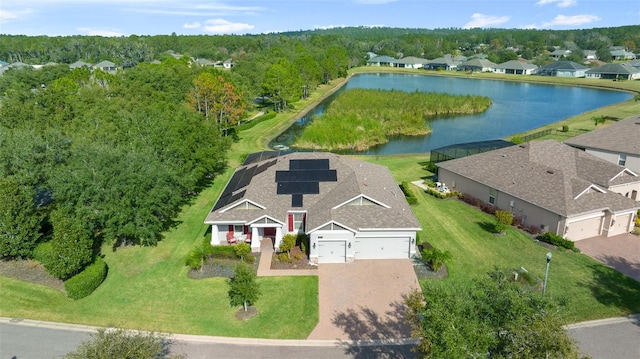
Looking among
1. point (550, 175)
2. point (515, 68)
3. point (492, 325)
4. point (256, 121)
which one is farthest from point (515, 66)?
point (492, 325)

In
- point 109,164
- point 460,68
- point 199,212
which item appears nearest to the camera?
point 109,164

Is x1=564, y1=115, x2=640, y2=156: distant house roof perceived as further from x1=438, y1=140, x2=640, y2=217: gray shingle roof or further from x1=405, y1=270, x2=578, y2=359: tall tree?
x1=405, y1=270, x2=578, y2=359: tall tree

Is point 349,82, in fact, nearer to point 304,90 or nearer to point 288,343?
point 304,90

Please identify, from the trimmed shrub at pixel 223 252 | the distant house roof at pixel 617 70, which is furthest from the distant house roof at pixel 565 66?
the trimmed shrub at pixel 223 252

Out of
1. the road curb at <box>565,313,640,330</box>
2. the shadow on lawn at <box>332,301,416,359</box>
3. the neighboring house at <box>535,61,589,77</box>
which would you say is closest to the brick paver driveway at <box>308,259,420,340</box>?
the shadow on lawn at <box>332,301,416,359</box>

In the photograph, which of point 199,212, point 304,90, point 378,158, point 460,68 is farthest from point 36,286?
point 460,68

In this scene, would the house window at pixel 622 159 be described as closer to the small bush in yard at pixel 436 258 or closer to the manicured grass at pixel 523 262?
the manicured grass at pixel 523 262
